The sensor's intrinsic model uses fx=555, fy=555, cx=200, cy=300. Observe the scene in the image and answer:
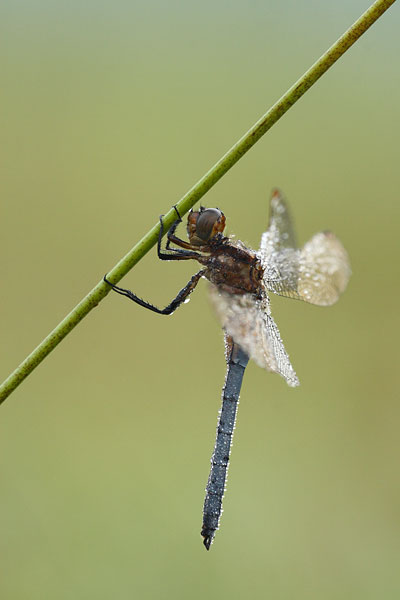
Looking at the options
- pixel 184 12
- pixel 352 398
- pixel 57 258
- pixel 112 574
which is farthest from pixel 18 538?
pixel 184 12

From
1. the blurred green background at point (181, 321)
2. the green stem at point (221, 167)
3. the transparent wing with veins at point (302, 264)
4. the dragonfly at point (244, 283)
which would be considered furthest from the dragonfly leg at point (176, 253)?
the green stem at point (221, 167)

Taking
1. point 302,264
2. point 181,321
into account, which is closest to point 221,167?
point 302,264

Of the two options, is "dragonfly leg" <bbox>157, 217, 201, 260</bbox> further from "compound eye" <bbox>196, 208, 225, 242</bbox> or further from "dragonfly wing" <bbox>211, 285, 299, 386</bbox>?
"dragonfly wing" <bbox>211, 285, 299, 386</bbox>

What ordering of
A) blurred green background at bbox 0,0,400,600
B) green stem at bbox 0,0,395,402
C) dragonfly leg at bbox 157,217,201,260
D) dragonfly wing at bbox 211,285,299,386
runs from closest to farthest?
green stem at bbox 0,0,395,402
dragonfly wing at bbox 211,285,299,386
dragonfly leg at bbox 157,217,201,260
blurred green background at bbox 0,0,400,600

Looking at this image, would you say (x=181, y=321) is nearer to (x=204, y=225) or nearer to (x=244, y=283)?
(x=244, y=283)

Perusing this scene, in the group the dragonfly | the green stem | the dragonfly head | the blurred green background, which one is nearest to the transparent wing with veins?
the dragonfly

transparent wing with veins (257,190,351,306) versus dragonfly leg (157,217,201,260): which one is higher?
transparent wing with veins (257,190,351,306)

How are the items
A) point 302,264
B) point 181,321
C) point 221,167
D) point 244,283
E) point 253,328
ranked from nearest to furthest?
point 221,167
point 253,328
point 244,283
point 302,264
point 181,321

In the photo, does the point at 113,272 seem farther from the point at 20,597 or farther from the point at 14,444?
the point at 14,444
